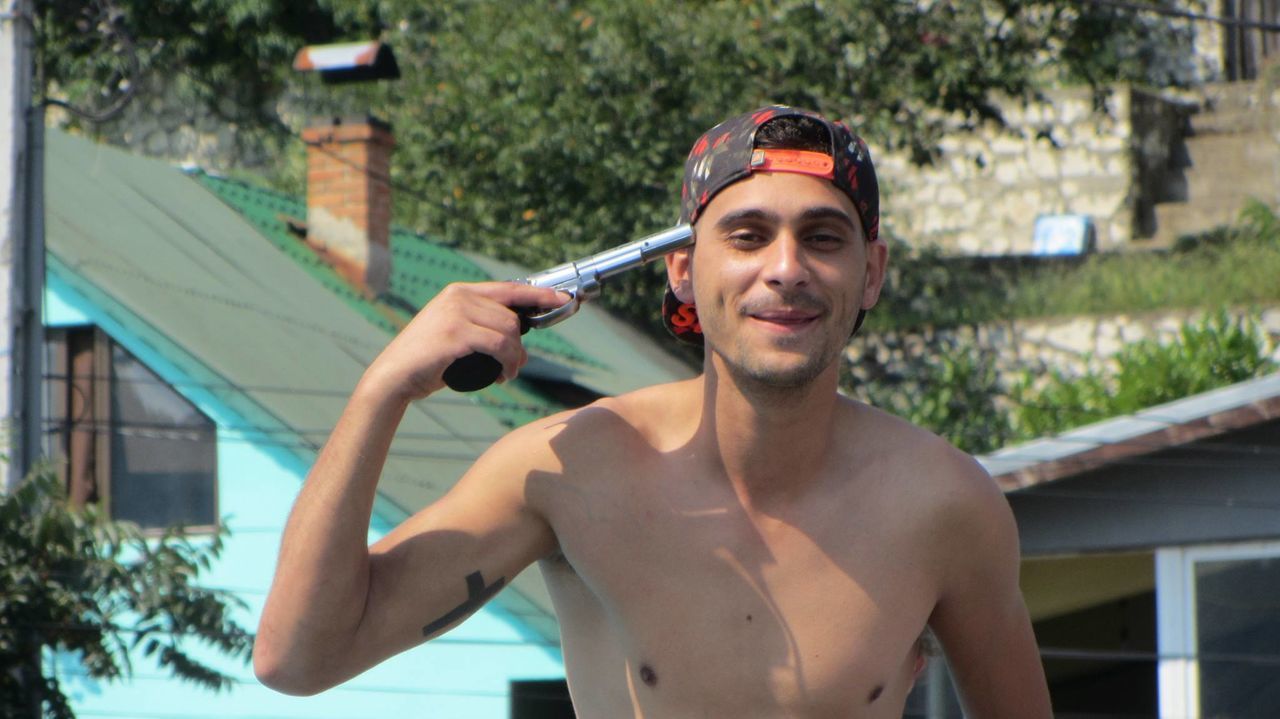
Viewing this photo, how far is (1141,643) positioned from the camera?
1002cm

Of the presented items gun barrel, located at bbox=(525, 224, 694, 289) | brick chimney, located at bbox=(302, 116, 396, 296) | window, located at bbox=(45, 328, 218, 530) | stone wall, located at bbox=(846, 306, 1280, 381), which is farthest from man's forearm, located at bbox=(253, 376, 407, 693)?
stone wall, located at bbox=(846, 306, 1280, 381)

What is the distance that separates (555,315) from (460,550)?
39cm

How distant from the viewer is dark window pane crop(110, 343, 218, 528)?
893 centimetres

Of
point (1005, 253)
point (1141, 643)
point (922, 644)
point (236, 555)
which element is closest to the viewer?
point (922, 644)

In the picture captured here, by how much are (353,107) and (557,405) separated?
741 centimetres

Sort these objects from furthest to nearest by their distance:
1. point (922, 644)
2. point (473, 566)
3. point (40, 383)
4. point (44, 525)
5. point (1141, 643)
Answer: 1. point (1141, 643)
2. point (40, 383)
3. point (44, 525)
4. point (922, 644)
5. point (473, 566)

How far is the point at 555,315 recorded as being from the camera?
2.24 m

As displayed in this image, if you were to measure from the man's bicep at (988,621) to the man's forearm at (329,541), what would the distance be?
87 cm

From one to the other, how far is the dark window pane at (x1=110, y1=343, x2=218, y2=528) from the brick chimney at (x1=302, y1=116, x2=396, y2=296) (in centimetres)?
241

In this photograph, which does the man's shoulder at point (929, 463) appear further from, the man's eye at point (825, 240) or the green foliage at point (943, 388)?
the green foliage at point (943, 388)

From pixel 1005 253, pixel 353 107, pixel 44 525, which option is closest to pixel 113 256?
pixel 44 525

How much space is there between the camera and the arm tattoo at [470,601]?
7.84 feet

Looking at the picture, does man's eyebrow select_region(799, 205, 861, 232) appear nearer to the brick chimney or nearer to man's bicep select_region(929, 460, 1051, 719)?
man's bicep select_region(929, 460, 1051, 719)

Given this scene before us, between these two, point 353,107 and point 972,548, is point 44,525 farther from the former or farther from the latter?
point 353,107
